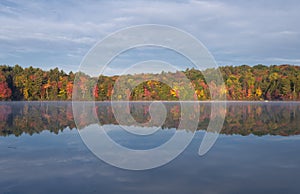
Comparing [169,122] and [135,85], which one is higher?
[135,85]

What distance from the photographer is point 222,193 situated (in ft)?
24.0

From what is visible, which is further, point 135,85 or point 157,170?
point 135,85

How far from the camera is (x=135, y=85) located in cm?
10175

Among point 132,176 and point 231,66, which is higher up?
point 231,66

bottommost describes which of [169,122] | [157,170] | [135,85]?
[157,170]

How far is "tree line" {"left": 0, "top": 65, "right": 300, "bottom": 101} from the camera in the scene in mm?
100875

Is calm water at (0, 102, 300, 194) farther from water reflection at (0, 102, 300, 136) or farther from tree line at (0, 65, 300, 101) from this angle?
tree line at (0, 65, 300, 101)

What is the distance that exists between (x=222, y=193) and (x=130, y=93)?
97.5 metres

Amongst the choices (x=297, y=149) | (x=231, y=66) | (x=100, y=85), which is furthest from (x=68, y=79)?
(x=297, y=149)

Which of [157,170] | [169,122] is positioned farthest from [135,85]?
[157,170]

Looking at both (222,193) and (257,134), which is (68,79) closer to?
(257,134)

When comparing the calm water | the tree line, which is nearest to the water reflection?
the calm water

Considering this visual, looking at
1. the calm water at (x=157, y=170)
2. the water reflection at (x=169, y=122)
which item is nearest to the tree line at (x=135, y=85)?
the water reflection at (x=169, y=122)

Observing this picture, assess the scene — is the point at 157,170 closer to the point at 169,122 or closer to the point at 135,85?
the point at 169,122
